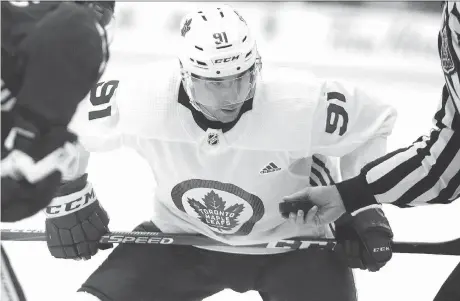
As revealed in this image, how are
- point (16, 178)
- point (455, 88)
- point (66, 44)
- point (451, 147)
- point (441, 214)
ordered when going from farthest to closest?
point (441, 214) < point (451, 147) < point (455, 88) < point (16, 178) < point (66, 44)

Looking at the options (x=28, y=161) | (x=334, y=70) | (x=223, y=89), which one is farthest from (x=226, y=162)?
(x=334, y=70)

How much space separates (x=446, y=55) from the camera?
140cm

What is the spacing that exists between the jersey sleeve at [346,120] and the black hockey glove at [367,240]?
165mm

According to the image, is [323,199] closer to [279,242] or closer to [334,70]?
[279,242]

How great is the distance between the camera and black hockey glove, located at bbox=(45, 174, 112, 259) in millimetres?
1910

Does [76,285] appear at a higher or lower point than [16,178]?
lower

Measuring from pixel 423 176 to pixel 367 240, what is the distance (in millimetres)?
274

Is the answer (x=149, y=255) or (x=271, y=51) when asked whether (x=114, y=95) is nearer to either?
(x=149, y=255)

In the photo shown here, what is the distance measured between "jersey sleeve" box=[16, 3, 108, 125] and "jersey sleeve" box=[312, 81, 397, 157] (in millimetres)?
812

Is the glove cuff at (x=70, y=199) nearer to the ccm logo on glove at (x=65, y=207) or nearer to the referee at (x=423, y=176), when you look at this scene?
the ccm logo on glove at (x=65, y=207)

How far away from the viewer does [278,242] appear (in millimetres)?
1901

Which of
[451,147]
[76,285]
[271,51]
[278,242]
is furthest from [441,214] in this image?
[271,51]

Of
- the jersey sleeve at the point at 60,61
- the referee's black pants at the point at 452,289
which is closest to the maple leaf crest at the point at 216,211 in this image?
the referee's black pants at the point at 452,289

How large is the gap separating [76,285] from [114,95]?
638 mm
